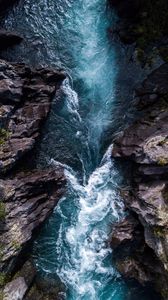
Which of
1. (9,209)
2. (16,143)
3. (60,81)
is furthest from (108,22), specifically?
(9,209)

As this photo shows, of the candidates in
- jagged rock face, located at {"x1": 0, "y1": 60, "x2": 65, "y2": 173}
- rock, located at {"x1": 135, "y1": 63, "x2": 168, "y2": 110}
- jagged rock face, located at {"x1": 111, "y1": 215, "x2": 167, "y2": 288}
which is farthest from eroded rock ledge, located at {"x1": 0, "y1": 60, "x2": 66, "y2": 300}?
rock, located at {"x1": 135, "y1": 63, "x2": 168, "y2": 110}

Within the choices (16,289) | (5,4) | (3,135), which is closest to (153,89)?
(3,135)

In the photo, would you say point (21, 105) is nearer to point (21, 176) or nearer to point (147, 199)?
point (21, 176)

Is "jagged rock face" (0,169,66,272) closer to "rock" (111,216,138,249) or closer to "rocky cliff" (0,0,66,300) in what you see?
"rocky cliff" (0,0,66,300)

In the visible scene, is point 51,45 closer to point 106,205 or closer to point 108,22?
point 108,22

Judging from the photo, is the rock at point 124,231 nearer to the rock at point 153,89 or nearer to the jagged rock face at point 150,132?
the jagged rock face at point 150,132

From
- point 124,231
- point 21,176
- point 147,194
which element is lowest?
point 124,231
